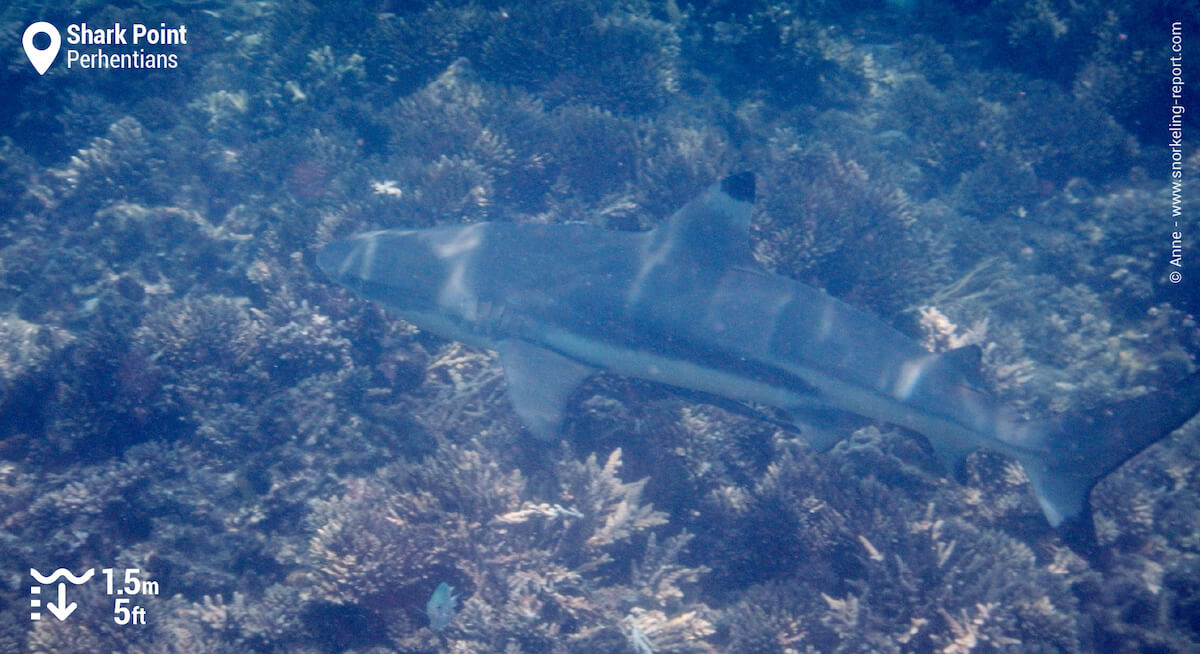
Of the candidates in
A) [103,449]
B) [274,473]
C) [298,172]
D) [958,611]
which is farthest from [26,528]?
[958,611]

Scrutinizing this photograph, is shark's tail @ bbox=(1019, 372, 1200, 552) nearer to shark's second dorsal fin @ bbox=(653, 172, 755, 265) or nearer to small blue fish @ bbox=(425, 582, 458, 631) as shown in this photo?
shark's second dorsal fin @ bbox=(653, 172, 755, 265)

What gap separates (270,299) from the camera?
5766mm

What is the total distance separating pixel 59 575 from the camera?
4.33 metres

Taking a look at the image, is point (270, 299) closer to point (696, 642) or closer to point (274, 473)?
point (274, 473)

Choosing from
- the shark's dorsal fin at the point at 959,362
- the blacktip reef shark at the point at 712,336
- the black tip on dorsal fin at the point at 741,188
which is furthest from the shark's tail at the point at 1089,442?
the black tip on dorsal fin at the point at 741,188

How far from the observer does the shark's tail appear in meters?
3.58

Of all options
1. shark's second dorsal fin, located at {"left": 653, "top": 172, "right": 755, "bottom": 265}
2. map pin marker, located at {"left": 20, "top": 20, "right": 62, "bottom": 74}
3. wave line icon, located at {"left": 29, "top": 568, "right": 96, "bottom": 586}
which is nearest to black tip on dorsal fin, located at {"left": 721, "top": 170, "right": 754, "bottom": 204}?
shark's second dorsal fin, located at {"left": 653, "top": 172, "right": 755, "bottom": 265}

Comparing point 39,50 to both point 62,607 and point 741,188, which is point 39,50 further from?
point 741,188

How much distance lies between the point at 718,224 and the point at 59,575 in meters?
5.37

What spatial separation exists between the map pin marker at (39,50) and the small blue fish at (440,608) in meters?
9.42

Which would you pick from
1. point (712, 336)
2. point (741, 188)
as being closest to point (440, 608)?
point (712, 336)

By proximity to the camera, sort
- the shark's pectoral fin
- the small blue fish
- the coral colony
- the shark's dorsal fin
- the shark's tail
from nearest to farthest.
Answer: the shark's tail, the small blue fish, the shark's dorsal fin, the coral colony, the shark's pectoral fin

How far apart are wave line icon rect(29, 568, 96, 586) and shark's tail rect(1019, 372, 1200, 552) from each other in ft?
21.4

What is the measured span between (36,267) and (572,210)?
5.96 metres
